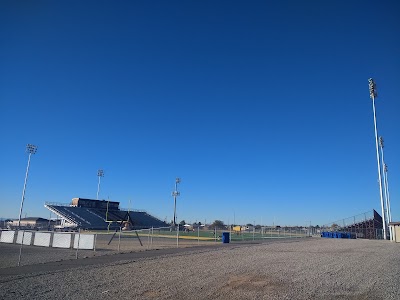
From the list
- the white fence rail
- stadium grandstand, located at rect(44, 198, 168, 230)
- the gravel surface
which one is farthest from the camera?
stadium grandstand, located at rect(44, 198, 168, 230)

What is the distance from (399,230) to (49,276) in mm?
40540

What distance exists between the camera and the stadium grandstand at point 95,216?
82.5 metres

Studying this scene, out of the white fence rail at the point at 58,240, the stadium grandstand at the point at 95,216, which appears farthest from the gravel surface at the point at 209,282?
the stadium grandstand at the point at 95,216

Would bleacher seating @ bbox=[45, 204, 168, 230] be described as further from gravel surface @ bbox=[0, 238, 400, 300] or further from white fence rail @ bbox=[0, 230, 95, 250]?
gravel surface @ bbox=[0, 238, 400, 300]

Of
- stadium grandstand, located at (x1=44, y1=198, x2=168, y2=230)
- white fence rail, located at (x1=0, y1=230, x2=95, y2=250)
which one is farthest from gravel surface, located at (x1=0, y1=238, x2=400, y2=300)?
stadium grandstand, located at (x1=44, y1=198, x2=168, y2=230)

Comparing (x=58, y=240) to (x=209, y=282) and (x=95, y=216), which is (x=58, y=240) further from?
(x=95, y=216)

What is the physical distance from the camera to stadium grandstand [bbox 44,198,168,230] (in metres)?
82.5

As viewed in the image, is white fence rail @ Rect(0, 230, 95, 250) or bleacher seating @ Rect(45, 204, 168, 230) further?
bleacher seating @ Rect(45, 204, 168, 230)

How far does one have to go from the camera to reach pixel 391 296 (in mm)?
9695

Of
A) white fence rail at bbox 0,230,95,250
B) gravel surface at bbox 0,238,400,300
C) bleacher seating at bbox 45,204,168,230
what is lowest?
gravel surface at bbox 0,238,400,300

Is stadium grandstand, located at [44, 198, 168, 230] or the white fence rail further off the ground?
stadium grandstand, located at [44, 198, 168, 230]

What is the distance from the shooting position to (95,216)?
93.8 meters

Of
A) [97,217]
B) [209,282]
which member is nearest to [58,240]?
[209,282]

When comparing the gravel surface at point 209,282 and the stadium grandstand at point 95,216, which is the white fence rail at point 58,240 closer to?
the gravel surface at point 209,282
